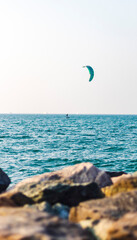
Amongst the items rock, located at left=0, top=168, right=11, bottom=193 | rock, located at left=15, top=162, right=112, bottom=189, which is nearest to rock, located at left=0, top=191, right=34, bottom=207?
rock, located at left=15, top=162, right=112, bottom=189

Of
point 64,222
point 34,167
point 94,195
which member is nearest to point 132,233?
point 64,222

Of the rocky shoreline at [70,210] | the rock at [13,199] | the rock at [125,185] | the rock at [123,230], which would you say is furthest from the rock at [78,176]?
the rock at [123,230]

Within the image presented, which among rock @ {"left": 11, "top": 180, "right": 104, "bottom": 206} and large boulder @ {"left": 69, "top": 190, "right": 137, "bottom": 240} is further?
Result: rock @ {"left": 11, "top": 180, "right": 104, "bottom": 206}

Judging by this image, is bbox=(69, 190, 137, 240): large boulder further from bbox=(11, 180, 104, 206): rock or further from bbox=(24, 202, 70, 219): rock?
A: bbox=(11, 180, 104, 206): rock

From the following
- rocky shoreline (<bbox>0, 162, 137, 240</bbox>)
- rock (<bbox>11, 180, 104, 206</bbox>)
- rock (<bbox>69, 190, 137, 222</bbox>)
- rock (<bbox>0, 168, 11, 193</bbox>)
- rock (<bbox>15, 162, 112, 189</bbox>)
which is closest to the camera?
rocky shoreline (<bbox>0, 162, 137, 240</bbox>)

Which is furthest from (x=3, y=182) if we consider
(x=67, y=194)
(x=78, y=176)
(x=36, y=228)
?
(x=36, y=228)

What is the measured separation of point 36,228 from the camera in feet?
12.9

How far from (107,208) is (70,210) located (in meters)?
0.88

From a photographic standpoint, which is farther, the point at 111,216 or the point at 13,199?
the point at 13,199

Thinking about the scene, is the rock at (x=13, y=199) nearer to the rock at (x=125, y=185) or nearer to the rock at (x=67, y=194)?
the rock at (x=67, y=194)

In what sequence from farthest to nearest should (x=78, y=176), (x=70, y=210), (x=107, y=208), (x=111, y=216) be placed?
(x=78, y=176) < (x=70, y=210) < (x=107, y=208) < (x=111, y=216)

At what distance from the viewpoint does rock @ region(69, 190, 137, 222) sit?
493cm

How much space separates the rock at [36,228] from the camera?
3.76m

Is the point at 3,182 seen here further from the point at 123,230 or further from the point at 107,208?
the point at 123,230
